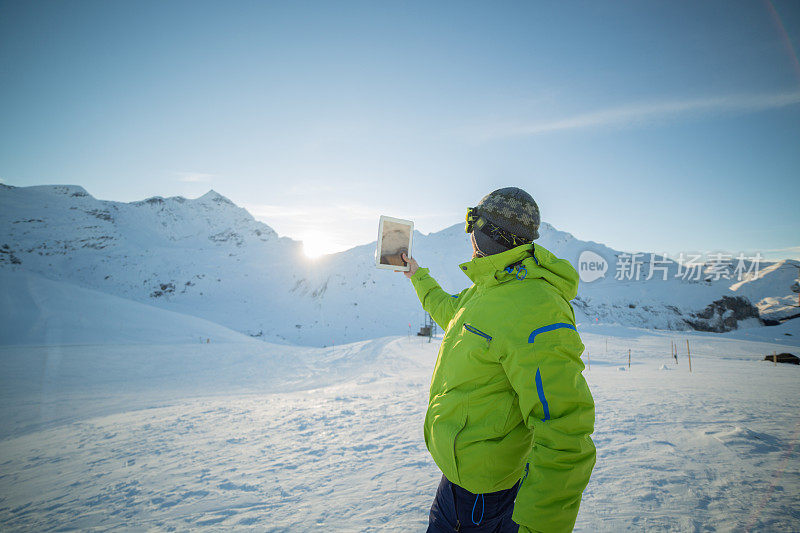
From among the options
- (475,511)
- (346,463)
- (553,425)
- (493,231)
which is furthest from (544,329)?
(346,463)

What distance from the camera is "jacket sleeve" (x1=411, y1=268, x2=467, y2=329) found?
8.73 feet

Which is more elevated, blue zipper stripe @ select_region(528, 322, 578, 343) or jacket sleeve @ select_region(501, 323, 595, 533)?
blue zipper stripe @ select_region(528, 322, 578, 343)

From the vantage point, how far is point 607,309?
4903 cm

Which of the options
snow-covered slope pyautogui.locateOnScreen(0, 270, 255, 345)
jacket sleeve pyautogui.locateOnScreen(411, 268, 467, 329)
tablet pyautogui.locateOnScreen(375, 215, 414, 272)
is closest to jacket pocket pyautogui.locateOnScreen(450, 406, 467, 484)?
jacket sleeve pyautogui.locateOnScreen(411, 268, 467, 329)

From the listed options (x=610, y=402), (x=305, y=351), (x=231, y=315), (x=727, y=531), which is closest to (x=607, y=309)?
(x=305, y=351)

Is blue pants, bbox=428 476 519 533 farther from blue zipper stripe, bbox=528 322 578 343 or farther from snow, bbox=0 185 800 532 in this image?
snow, bbox=0 185 800 532

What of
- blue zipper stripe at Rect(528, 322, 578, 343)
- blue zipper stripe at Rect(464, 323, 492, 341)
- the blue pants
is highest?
blue zipper stripe at Rect(528, 322, 578, 343)

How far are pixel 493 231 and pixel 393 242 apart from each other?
1177mm

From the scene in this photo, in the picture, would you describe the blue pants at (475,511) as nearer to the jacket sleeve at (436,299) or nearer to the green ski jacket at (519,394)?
the green ski jacket at (519,394)

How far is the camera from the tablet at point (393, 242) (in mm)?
2822

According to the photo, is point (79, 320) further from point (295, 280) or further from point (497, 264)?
point (295, 280)

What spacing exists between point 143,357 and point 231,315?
121 ft

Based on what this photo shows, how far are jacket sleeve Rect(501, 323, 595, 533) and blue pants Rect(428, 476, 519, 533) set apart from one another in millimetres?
448

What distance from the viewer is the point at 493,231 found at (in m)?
1.93
